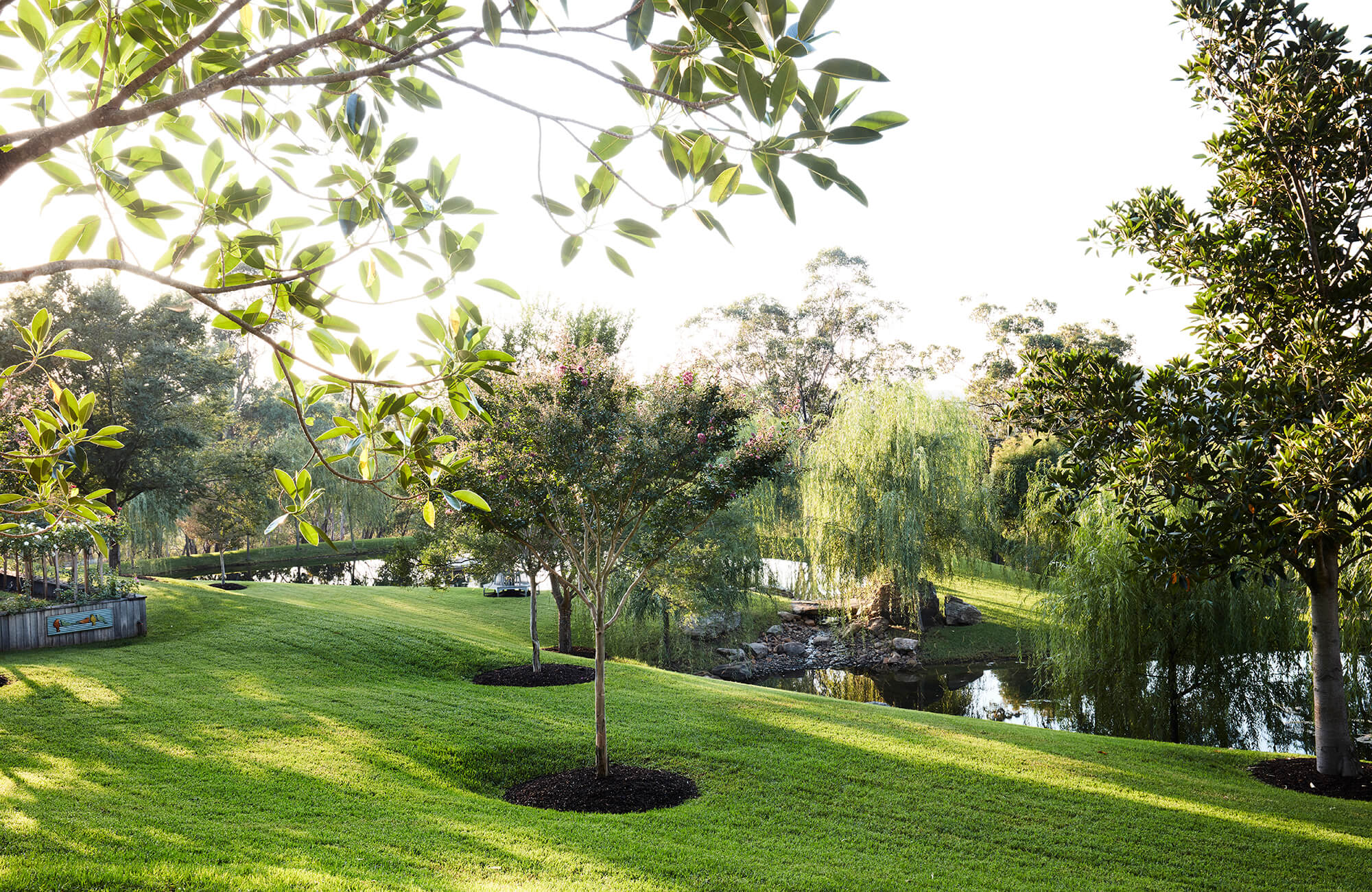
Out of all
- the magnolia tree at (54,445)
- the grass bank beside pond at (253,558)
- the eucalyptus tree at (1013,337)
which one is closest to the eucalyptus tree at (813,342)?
the eucalyptus tree at (1013,337)

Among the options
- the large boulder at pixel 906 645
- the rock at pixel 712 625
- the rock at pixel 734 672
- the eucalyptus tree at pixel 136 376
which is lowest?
the rock at pixel 734 672

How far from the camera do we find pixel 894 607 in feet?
65.4

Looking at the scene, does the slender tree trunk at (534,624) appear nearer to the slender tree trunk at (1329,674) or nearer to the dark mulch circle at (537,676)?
the dark mulch circle at (537,676)

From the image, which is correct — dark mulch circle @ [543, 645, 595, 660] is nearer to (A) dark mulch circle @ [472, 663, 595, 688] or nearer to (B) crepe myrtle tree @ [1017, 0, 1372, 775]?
(A) dark mulch circle @ [472, 663, 595, 688]

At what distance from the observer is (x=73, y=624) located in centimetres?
1162

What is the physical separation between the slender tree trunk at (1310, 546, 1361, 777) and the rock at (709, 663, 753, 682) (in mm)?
10510

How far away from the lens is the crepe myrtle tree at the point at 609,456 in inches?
263

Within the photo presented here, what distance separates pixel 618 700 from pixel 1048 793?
504 cm

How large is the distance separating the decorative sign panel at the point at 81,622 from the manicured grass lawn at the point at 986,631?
15.9 m

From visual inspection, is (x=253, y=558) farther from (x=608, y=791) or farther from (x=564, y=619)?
(x=608, y=791)

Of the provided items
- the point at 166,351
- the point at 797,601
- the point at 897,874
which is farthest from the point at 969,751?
the point at 166,351

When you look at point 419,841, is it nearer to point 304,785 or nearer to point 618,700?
point 304,785

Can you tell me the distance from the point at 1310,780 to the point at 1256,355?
415cm

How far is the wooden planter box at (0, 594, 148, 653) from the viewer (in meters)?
10.9
